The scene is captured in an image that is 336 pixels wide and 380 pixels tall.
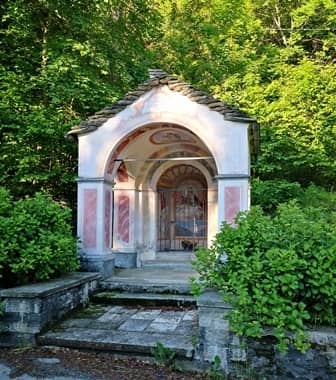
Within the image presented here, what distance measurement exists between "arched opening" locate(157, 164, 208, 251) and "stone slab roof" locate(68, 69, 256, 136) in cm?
301

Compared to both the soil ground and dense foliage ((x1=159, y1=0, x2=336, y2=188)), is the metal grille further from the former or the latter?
the soil ground

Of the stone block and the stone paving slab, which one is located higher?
the stone block

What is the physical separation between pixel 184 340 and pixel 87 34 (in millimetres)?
8416

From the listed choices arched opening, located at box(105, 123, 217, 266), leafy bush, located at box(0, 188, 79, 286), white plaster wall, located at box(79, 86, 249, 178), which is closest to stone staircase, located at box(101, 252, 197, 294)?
arched opening, located at box(105, 123, 217, 266)

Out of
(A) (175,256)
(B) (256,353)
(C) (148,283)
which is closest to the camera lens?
(B) (256,353)

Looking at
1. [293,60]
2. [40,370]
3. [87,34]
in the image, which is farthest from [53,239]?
[293,60]

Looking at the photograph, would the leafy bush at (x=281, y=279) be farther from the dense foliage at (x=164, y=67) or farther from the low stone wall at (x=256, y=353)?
the dense foliage at (x=164, y=67)

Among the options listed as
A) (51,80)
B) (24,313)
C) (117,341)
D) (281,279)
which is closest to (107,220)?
(24,313)

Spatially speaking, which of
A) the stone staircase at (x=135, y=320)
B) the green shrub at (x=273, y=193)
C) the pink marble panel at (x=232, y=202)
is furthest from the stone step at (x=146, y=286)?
the green shrub at (x=273, y=193)

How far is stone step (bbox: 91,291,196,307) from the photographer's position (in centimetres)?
532

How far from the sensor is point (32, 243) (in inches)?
181

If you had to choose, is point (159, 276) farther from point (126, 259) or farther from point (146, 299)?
point (126, 259)

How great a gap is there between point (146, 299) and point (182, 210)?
172 inches

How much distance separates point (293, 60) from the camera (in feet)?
43.2
